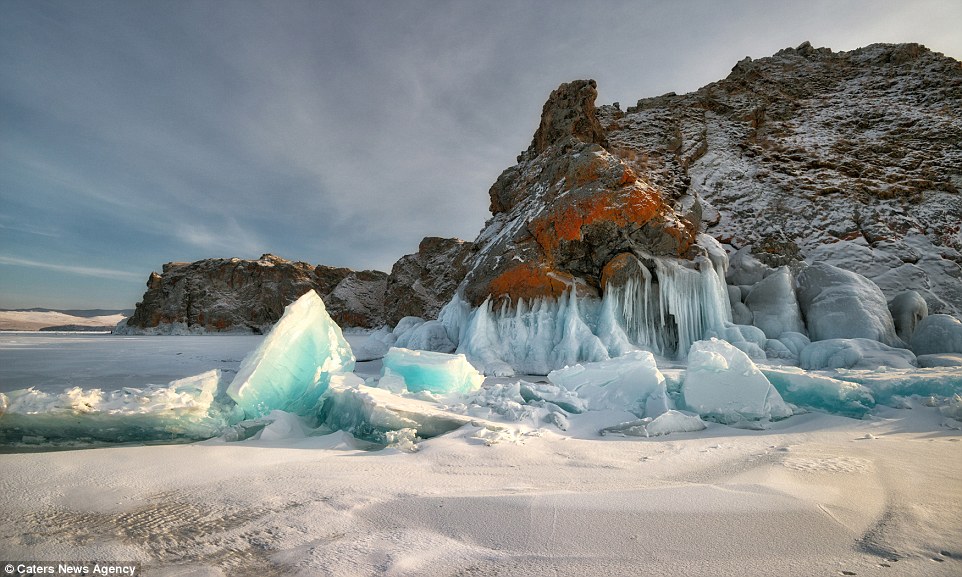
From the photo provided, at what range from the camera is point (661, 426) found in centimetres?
351

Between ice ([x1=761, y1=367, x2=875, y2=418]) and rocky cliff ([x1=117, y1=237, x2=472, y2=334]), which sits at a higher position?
rocky cliff ([x1=117, y1=237, x2=472, y2=334])

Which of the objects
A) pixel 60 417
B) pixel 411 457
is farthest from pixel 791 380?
pixel 60 417

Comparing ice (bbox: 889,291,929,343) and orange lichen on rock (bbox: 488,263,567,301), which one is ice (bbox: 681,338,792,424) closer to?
orange lichen on rock (bbox: 488,263,567,301)

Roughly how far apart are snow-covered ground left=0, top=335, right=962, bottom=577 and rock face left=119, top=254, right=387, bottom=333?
39.2m

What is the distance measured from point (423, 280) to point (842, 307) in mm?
Answer: 21711

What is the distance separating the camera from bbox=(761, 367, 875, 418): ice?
4.03 meters

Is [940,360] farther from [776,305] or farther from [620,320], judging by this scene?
[620,320]

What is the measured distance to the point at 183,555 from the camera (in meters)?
1.31

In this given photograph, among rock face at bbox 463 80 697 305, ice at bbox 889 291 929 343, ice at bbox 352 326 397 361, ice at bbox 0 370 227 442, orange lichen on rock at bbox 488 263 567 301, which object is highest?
rock face at bbox 463 80 697 305

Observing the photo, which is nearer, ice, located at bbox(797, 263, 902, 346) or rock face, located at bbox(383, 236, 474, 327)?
ice, located at bbox(797, 263, 902, 346)

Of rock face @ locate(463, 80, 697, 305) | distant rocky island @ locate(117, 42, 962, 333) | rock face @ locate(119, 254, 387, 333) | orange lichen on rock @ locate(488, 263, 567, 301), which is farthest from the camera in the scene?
rock face @ locate(119, 254, 387, 333)

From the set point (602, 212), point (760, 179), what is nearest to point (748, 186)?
point (760, 179)

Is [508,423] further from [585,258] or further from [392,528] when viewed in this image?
[585,258]

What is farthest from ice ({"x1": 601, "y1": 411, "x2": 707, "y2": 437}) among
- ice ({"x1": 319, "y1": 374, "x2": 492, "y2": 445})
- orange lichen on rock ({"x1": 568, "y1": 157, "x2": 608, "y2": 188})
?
orange lichen on rock ({"x1": 568, "y1": 157, "x2": 608, "y2": 188})
